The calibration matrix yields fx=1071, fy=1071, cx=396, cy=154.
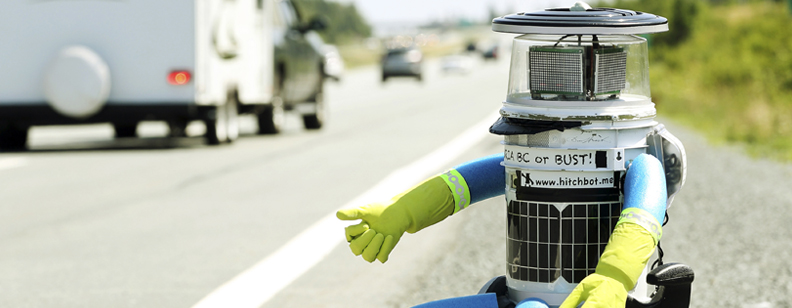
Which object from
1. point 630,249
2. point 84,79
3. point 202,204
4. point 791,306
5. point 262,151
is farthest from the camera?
point 262,151

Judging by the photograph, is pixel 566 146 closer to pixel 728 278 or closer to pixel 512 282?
pixel 512 282

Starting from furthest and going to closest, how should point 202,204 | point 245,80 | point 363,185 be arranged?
1. point 245,80
2. point 363,185
3. point 202,204

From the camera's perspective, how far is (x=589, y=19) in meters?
3.22

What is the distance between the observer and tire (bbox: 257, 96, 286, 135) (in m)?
17.8

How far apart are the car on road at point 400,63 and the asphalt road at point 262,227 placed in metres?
32.7

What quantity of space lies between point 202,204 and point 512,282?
642cm

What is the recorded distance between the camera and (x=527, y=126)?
3299 millimetres

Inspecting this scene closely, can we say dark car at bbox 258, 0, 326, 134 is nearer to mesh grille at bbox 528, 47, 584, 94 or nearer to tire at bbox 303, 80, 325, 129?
tire at bbox 303, 80, 325, 129

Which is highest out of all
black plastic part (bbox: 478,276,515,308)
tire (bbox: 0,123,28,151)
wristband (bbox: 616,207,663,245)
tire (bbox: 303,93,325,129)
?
wristband (bbox: 616,207,663,245)

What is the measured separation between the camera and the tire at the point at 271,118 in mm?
17844

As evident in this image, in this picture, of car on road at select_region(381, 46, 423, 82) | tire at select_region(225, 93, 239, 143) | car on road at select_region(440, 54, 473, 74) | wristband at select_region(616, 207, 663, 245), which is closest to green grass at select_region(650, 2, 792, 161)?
tire at select_region(225, 93, 239, 143)

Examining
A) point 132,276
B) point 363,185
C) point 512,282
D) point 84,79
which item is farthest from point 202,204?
point 512,282

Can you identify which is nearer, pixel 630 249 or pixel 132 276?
pixel 630 249

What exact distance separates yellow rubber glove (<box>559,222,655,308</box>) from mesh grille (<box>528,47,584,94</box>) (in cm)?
48
